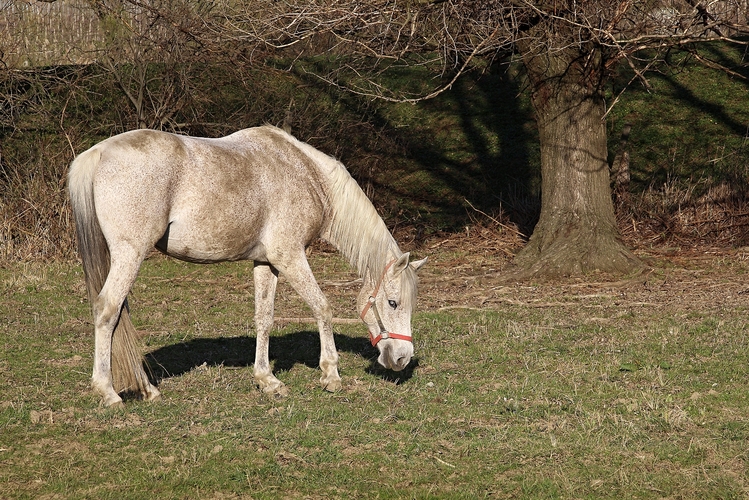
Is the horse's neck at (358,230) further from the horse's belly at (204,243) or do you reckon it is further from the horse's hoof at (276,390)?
the horse's hoof at (276,390)

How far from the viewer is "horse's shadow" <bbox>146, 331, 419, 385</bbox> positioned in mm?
7164

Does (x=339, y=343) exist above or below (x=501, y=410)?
below

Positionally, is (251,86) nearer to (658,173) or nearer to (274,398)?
(658,173)

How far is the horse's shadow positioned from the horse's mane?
3.20 ft

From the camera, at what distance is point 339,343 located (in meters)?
8.31

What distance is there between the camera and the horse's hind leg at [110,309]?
225 inches

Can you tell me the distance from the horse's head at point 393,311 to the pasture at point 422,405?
0.32m

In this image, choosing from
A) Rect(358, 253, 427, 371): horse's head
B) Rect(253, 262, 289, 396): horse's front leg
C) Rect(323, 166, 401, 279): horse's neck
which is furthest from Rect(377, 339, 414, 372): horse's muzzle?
Rect(253, 262, 289, 396): horse's front leg

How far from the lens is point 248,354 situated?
25.9 feet

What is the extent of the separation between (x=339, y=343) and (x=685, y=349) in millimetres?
3177

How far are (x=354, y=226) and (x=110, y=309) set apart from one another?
1941mm

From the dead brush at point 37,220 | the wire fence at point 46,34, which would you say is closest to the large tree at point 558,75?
the wire fence at point 46,34

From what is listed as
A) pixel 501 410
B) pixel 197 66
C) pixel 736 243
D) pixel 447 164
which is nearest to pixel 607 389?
pixel 501 410

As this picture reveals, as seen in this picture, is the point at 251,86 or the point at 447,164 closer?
the point at 251,86
